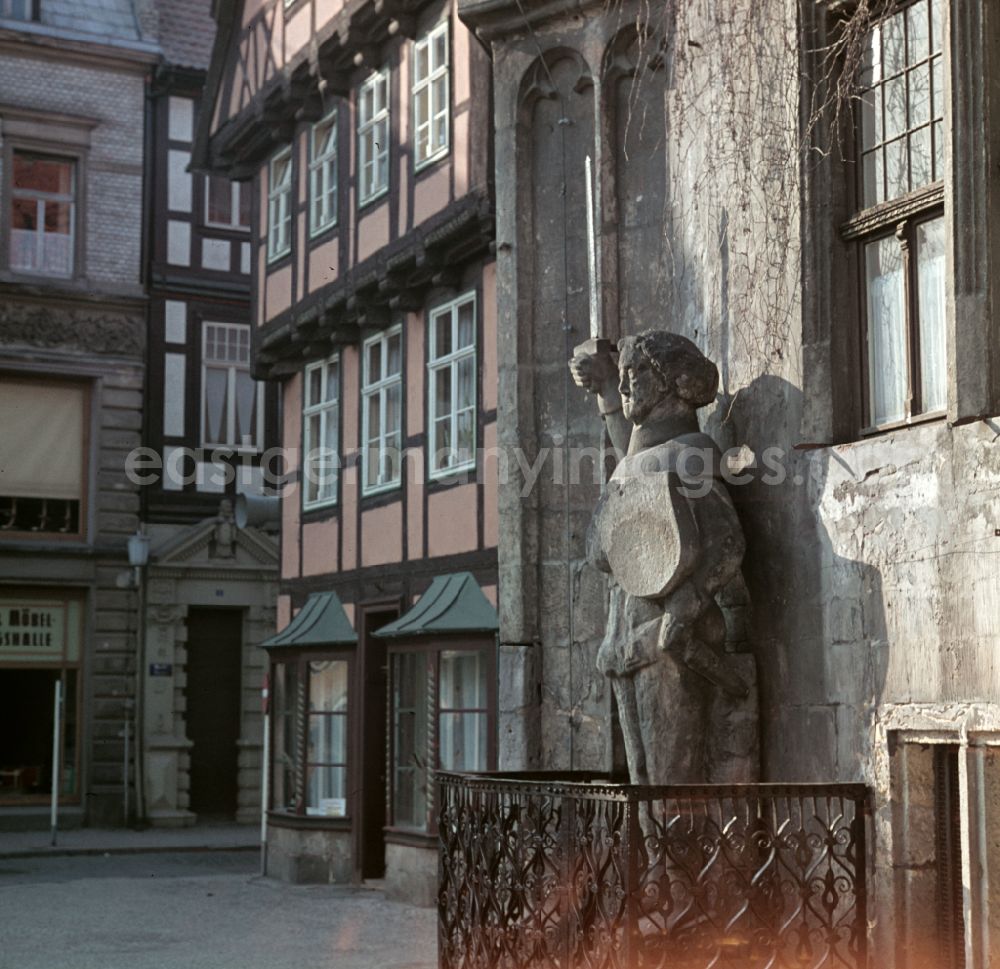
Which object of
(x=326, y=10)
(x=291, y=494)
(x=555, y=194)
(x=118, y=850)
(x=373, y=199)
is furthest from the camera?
(x=118, y=850)

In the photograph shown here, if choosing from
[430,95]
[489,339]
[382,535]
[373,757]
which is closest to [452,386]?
[489,339]

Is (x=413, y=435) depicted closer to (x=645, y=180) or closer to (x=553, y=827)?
(x=645, y=180)

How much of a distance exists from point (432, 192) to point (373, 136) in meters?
1.73

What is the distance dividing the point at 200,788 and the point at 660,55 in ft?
61.9

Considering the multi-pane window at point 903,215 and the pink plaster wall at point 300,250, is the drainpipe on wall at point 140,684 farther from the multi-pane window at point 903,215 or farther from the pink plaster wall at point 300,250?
the multi-pane window at point 903,215

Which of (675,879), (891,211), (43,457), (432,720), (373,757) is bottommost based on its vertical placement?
(675,879)

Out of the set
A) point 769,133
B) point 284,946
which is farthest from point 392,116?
point 769,133

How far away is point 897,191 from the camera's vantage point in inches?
258

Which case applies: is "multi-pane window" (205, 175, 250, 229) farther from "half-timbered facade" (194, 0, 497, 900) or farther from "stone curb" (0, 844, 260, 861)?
"stone curb" (0, 844, 260, 861)

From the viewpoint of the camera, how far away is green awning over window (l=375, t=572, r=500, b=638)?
1446 cm

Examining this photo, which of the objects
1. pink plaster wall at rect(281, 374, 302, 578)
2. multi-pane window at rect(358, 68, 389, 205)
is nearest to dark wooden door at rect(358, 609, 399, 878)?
pink plaster wall at rect(281, 374, 302, 578)

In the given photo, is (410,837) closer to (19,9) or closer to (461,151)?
(461,151)

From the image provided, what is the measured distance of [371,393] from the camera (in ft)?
56.4

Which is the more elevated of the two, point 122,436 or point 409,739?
point 122,436
